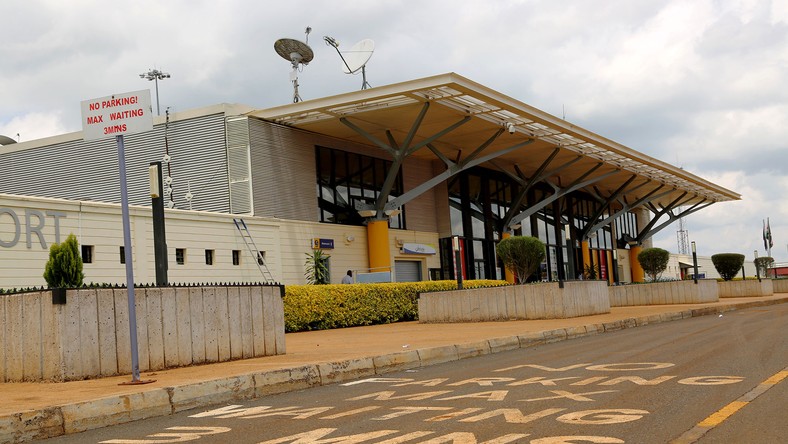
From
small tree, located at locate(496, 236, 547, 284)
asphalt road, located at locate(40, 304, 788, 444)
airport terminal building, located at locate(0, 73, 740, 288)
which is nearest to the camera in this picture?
asphalt road, located at locate(40, 304, 788, 444)

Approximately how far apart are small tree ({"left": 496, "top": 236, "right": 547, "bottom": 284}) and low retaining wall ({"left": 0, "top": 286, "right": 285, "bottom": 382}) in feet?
54.7

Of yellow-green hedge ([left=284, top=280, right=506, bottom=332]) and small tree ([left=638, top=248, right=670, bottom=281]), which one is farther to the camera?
small tree ([left=638, top=248, right=670, bottom=281])

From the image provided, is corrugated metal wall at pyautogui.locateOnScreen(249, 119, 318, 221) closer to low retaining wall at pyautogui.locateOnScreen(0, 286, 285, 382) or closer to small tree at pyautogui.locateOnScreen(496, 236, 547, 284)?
small tree at pyautogui.locateOnScreen(496, 236, 547, 284)

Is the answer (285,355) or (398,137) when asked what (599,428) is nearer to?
(285,355)

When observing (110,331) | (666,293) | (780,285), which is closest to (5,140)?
(666,293)

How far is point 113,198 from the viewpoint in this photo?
34.0m

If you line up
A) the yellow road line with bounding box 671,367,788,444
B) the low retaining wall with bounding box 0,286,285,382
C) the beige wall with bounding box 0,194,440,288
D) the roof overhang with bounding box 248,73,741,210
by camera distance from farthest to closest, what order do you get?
the roof overhang with bounding box 248,73,741,210 < the beige wall with bounding box 0,194,440,288 < the low retaining wall with bounding box 0,286,285,382 < the yellow road line with bounding box 671,367,788,444

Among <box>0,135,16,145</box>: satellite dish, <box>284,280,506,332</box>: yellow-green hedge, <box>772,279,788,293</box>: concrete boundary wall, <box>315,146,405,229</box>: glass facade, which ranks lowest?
<box>772,279,788,293</box>: concrete boundary wall

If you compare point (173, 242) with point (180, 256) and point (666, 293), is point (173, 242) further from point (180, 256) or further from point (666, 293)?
point (666, 293)

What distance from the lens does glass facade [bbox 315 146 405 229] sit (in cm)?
3375

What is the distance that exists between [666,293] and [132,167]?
2278 cm

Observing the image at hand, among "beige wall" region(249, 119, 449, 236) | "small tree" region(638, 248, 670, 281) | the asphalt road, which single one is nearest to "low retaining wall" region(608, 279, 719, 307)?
"small tree" region(638, 248, 670, 281)

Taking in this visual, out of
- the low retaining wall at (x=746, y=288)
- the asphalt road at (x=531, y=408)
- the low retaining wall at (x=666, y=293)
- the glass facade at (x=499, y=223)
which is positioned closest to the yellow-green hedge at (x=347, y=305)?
the glass facade at (x=499, y=223)

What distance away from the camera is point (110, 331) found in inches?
419
